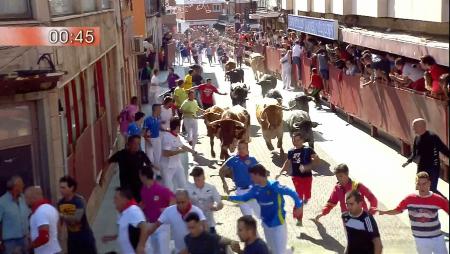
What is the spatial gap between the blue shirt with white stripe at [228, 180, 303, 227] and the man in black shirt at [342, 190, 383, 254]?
60.6 inches

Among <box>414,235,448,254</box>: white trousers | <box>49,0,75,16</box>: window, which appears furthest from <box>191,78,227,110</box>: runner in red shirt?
<box>414,235,448,254</box>: white trousers

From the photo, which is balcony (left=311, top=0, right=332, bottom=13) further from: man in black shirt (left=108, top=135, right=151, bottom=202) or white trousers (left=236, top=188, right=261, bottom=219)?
white trousers (left=236, top=188, right=261, bottom=219)

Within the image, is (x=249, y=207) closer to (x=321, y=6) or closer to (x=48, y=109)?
(x=48, y=109)

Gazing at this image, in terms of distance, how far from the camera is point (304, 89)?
29.4 meters

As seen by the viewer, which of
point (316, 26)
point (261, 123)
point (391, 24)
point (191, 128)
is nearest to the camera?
point (261, 123)

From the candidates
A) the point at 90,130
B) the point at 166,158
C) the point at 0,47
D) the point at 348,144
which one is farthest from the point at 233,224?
the point at 348,144

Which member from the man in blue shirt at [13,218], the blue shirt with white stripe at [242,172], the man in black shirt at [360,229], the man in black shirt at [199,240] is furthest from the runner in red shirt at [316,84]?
the man in black shirt at [199,240]

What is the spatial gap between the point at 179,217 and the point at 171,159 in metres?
4.25

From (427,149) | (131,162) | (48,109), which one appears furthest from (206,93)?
(48,109)

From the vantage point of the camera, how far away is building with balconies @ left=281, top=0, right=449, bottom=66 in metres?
15.9

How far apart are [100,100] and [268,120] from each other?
149 inches

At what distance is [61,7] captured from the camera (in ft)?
39.1

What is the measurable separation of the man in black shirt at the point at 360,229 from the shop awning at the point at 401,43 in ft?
17.5

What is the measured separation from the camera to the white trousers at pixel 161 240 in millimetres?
9477
